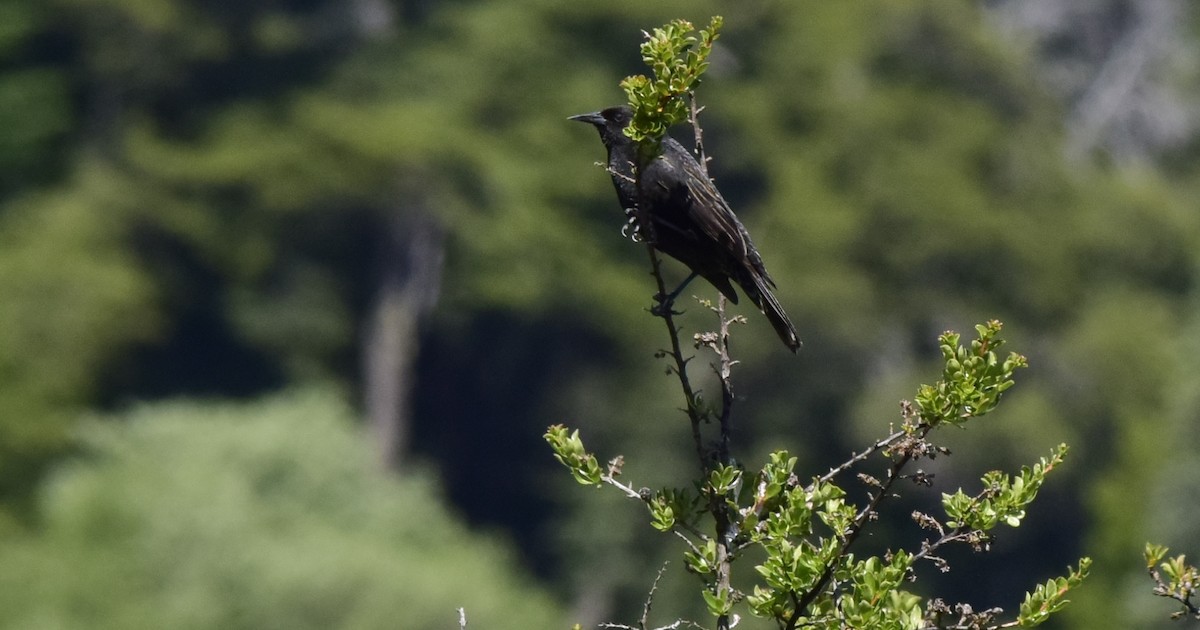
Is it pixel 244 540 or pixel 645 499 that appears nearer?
pixel 645 499

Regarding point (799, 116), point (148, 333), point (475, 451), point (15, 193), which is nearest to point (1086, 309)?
point (799, 116)

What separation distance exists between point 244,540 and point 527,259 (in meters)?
10.2

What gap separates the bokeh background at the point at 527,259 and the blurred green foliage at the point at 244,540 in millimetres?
241

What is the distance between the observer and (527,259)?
35.0 m

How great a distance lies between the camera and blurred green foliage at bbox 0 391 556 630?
25.0 metres

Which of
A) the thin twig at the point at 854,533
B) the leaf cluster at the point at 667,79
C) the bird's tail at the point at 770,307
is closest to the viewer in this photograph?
the thin twig at the point at 854,533

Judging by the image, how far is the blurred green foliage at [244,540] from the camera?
25.0 metres

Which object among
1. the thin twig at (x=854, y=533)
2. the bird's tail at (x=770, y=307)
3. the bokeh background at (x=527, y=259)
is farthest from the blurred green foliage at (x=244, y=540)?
the thin twig at (x=854, y=533)

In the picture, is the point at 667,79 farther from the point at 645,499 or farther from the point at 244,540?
the point at 244,540

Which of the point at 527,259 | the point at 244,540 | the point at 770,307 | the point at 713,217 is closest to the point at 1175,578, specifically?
the point at 770,307

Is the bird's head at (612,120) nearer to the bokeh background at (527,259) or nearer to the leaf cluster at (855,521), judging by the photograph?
the leaf cluster at (855,521)

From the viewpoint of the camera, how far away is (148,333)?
3597 cm

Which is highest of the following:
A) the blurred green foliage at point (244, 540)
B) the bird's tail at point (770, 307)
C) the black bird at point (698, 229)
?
the blurred green foliage at point (244, 540)

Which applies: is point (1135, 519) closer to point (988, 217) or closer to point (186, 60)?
point (988, 217)
